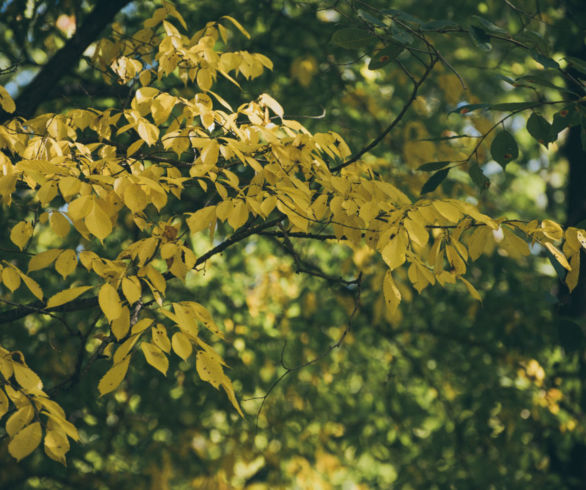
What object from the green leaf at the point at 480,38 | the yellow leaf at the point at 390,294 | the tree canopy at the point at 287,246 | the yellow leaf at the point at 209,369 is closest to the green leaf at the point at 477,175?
the tree canopy at the point at 287,246

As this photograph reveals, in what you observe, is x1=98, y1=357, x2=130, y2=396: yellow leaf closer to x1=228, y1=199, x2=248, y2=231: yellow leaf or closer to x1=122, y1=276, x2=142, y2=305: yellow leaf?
x1=122, y1=276, x2=142, y2=305: yellow leaf

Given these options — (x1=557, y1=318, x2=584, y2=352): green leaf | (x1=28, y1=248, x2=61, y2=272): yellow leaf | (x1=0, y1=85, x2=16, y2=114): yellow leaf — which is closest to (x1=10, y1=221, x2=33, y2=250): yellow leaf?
(x1=28, y1=248, x2=61, y2=272): yellow leaf

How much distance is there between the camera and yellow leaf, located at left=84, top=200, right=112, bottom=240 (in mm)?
1205

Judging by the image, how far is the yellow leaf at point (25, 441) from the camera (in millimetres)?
1139

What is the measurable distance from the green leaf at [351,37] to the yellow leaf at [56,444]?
133 centimetres

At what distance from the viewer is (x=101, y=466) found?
141 inches

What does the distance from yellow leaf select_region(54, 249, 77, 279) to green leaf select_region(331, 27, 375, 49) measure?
1007 mm

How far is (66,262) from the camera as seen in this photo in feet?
4.51

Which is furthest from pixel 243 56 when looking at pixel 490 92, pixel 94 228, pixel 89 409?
pixel 490 92

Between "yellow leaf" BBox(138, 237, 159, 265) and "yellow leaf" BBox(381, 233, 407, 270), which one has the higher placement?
"yellow leaf" BBox(381, 233, 407, 270)

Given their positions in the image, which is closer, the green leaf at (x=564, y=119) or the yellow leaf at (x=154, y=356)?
the yellow leaf at (x=154, y=356)

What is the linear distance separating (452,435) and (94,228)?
3175mm

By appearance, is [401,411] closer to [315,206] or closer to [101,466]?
[101,466]

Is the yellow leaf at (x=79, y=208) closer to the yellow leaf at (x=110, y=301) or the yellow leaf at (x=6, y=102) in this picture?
the yellow leaf at (x=110, y=301)
